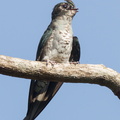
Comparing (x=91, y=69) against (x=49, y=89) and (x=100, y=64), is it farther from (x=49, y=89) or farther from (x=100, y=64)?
(x=49, y=89)

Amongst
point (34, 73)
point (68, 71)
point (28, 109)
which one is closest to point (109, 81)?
point (68, 71)

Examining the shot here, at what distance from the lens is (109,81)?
19.8 feet

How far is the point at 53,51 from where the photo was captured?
813 centimetres

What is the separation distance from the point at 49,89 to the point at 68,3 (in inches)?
94.2

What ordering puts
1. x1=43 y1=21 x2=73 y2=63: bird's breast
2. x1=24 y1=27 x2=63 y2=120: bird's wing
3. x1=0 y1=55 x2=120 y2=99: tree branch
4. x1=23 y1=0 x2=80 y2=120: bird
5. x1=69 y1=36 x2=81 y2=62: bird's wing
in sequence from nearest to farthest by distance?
1. x1=0 y1=55 x2=120 y2=99: tree branch
2. x1=24 y1=27 x2=63 y2=120: bird's wing
3. x1=23 y1=0 x2=80 y2=120: bird
4. x1=43 y1=21 x2=73 y2=63: bird's breast
5. x1=69 y1=36 x2=81 y2=62: bird's wing

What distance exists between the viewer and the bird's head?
9.00 metres

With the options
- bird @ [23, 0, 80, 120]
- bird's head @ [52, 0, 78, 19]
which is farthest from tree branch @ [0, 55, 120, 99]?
bird's head @ [52, 0, 78, 19]

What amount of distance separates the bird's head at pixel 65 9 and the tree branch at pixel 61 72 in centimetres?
314

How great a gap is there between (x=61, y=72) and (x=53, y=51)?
7.63 feet

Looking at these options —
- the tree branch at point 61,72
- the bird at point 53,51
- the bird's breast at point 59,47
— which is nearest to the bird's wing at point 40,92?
the bird at point 53,51

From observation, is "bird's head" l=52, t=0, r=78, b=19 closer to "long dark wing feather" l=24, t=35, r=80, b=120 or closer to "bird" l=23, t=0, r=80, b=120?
"bird" l=23, t=0, r=80, b=120

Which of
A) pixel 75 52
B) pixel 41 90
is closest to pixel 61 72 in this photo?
pixel 41 90

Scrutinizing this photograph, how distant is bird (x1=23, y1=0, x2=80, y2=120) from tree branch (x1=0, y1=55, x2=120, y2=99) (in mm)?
1843

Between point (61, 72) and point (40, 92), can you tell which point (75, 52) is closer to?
point (40, 92)
